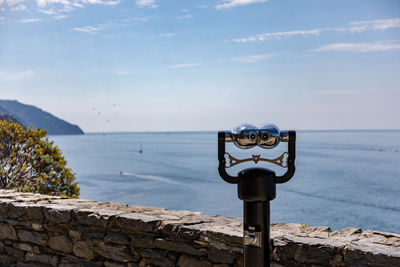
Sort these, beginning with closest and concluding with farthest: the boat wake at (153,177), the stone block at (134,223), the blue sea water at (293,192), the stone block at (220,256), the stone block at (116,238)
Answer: the stone block at (220,256) < the stone block at (134,223) < the stone block at (116,238) < the blue sea water at (293,192) < the boat wake at (153,177)

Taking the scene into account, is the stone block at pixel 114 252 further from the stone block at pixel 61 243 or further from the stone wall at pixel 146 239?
the stone block at pixel 61 243

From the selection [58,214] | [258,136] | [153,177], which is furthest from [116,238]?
[153,177]

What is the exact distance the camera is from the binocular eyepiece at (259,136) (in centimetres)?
170

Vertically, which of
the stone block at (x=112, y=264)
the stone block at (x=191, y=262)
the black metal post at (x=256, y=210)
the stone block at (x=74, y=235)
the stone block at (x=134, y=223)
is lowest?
the stone block at (x=112, y=264)

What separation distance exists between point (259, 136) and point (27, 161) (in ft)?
17.8

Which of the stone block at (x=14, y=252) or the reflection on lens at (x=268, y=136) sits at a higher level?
the reflection on lens at (x=268, y=136)

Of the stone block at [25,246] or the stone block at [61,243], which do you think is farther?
the stone block at [25,246]

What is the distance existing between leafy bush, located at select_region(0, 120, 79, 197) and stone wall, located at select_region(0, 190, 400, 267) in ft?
8.08

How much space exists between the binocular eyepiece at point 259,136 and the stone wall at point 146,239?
2.56ft

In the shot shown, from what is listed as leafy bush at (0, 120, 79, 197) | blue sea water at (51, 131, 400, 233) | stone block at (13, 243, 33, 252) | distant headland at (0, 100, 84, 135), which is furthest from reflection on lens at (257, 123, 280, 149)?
distant headland at (0, 100, 84, 135)

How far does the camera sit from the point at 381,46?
66.3m

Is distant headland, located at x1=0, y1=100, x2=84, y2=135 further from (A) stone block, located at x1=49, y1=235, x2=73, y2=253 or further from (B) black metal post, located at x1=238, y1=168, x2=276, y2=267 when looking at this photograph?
(B) black metal post, located at x1=238, y1=168, x2=276, y2=267

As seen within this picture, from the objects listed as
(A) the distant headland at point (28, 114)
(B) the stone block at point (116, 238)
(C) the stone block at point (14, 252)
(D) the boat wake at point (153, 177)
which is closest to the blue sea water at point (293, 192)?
(D) the boat wake at point (153, 177)

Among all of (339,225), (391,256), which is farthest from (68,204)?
(339,225)
